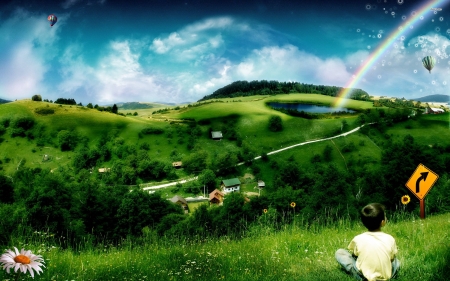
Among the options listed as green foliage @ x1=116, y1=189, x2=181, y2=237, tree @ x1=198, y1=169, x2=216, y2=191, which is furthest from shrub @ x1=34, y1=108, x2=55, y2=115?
green foliage @ x1=116, y1=189, x2=181, y2=237

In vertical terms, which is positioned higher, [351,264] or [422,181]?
[422,181]

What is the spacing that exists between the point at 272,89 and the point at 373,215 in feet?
603

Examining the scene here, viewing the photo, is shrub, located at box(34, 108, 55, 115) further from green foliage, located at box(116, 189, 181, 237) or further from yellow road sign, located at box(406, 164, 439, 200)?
yellow road sign, located at box(406, 164, 439, 200)

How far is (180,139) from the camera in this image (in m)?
123

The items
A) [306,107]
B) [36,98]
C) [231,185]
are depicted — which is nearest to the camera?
[231,185]

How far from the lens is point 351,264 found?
4578mm

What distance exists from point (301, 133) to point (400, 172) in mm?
87703

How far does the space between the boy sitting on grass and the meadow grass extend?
36cm

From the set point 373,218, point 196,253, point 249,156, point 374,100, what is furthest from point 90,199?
point 374,100

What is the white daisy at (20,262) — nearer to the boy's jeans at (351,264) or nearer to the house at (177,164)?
the boy's jeans at (351,264)

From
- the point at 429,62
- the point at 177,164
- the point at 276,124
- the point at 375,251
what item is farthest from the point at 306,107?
the point at 375,251

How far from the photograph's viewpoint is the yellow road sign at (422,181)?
676 centimetres

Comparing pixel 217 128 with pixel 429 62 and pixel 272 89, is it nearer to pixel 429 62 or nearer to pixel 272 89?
pixel 272 89

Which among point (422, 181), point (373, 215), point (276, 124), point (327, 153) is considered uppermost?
point (373, 215)
